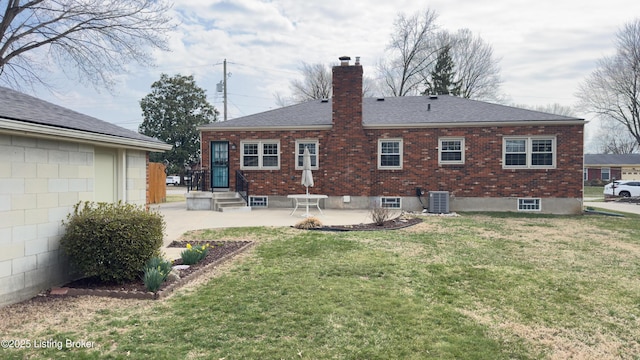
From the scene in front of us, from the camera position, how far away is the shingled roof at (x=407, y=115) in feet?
49.5

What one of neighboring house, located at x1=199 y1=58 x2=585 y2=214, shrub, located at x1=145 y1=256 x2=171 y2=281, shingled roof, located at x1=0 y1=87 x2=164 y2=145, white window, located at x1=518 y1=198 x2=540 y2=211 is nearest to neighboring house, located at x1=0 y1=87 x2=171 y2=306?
shingled roof, located at x1=0 y1=87 x2=164 y2=145

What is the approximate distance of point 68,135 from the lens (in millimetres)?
5246

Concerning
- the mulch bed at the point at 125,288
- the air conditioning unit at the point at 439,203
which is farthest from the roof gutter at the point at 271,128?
the mulch bed at the point at 125,288

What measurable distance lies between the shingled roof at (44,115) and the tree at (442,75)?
31956 millimetres

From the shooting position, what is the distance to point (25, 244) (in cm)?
487

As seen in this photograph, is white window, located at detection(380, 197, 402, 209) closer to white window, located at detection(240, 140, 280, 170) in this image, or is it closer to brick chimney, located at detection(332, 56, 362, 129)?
brick chimney, located at detection(332, 56, 362, 129)

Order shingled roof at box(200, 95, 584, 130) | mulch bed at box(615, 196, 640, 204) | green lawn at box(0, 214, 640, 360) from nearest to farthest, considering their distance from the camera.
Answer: green lawn at box(0, 214, 640, 360) < shingled roof at box(200, 95, 584, 130) < mulch bed at box(615, 196, 640, 204)

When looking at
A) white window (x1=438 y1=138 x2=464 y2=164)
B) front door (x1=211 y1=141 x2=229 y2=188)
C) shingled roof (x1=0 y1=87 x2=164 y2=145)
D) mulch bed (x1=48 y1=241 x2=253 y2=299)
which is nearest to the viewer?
shingled roof (x1=0 y1=87 x2=164 y2=145)

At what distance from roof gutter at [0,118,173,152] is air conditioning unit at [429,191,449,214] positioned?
10469 mm

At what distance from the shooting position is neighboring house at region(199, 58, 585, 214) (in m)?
14.8

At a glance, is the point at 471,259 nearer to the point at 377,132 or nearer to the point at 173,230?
the point at 173,230

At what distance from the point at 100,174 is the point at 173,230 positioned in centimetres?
415

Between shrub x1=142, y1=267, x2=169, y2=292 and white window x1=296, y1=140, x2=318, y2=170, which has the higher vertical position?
white window x1=296, y1=140, x2=318, y2=170

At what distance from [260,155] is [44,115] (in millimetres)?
11101
